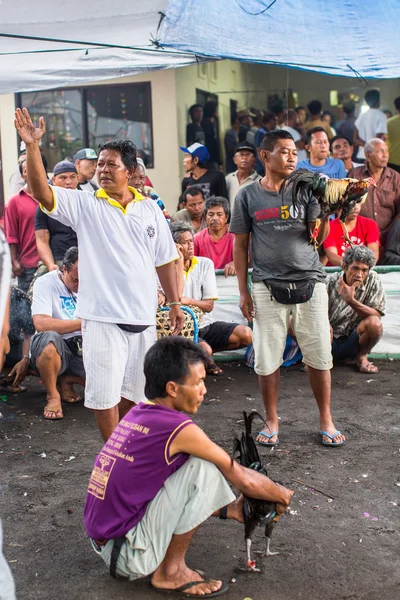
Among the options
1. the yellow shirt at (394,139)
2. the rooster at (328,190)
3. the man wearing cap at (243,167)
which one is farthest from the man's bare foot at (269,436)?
the yellow shirt at (394,139)

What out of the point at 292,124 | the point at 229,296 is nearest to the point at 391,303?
the point at 229,296

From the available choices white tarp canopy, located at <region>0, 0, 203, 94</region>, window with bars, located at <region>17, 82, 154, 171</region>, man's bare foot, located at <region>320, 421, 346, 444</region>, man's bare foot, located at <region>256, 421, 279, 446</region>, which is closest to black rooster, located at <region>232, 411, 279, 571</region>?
man's bare foot, located at <region>256, 421, 279, 446</region>

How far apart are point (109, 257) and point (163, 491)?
1552 mm

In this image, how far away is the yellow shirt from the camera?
34.5 feet

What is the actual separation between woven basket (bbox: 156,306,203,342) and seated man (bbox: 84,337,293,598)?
10.9 ft

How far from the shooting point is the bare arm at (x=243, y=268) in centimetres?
540

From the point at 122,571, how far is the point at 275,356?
7.71 ft

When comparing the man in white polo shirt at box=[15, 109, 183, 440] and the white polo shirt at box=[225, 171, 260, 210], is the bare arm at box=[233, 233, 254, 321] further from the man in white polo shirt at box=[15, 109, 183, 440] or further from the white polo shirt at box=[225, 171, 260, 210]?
the white polo shirt at box=[225, 171, 260, 210]

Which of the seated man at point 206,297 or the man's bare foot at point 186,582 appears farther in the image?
the seated man at point 206,297

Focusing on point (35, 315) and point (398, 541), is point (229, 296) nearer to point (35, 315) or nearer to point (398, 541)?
point (35, 315)

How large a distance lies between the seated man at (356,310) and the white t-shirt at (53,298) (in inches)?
101

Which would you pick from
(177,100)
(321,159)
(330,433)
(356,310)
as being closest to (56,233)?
(356,310)

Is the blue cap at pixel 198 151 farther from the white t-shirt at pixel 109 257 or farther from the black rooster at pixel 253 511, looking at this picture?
the black rooster at pixel 253 511

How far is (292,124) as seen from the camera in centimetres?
1284
